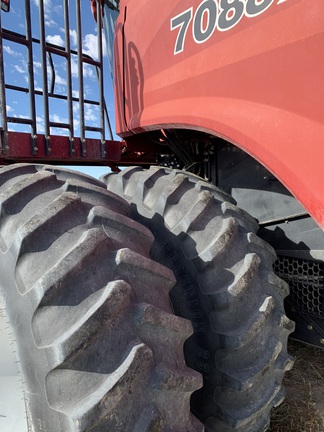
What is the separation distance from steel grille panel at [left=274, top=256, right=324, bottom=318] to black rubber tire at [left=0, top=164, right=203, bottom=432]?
2.58 feet

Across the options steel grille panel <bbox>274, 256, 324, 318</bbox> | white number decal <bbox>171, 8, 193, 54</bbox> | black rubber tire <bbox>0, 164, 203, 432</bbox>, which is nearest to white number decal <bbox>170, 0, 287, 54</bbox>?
white number decal <bbox>171, 8, 193, 54</bbox>

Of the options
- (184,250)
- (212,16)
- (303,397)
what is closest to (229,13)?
(212,16)

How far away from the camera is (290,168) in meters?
1.01

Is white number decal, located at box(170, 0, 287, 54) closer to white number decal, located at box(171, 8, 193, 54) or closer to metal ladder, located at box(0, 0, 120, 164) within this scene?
white number decal, located at box(171, 8, 193, 54)

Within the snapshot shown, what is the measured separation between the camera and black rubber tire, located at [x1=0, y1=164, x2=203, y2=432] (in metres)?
0.81

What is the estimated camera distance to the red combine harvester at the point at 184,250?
0.84m

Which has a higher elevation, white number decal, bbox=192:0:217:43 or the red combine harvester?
white number decal, bbox=192:0:217:43

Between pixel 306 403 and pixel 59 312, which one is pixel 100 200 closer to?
pixel 59 312

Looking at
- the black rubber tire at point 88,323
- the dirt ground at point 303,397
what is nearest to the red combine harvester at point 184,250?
the black rubber tire at point 88,323

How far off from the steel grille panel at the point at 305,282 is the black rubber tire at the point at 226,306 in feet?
0.93

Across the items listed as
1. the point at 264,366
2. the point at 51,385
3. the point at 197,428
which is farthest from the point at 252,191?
the point at 51,385

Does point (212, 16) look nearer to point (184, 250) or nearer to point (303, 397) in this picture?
point (184, 250)

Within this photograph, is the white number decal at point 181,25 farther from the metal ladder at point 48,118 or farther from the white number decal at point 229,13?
the metal ladder at point 48,118

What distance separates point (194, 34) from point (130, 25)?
0.67m
